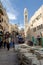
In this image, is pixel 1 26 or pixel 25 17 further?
pixel 25 17

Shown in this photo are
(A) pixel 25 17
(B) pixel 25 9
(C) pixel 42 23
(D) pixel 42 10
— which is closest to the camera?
(C) pixel 42 23

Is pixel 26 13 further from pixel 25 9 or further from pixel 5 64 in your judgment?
pixel 5 64

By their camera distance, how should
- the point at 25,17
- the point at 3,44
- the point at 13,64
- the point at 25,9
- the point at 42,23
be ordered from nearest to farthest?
the point at 13,64, the point at 3,44, the point at 42,23, the point at 25,17, the point at 25,9

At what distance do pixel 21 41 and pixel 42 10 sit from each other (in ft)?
29.8

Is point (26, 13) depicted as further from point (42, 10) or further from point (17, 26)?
point (42, 10)

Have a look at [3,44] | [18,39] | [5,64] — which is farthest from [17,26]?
[5,64]

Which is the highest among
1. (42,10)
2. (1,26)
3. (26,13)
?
(26,13)

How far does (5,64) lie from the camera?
13930 mm

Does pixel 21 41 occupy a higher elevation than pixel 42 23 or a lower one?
lower

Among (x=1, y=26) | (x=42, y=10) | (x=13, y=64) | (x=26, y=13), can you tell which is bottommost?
(x=13, y=64)

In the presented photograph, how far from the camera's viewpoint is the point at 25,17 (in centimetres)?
10731

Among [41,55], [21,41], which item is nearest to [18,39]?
[21,41]

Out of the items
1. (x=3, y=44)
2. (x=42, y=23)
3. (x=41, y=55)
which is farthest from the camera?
(x=42, y=23)

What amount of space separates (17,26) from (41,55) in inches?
4497
